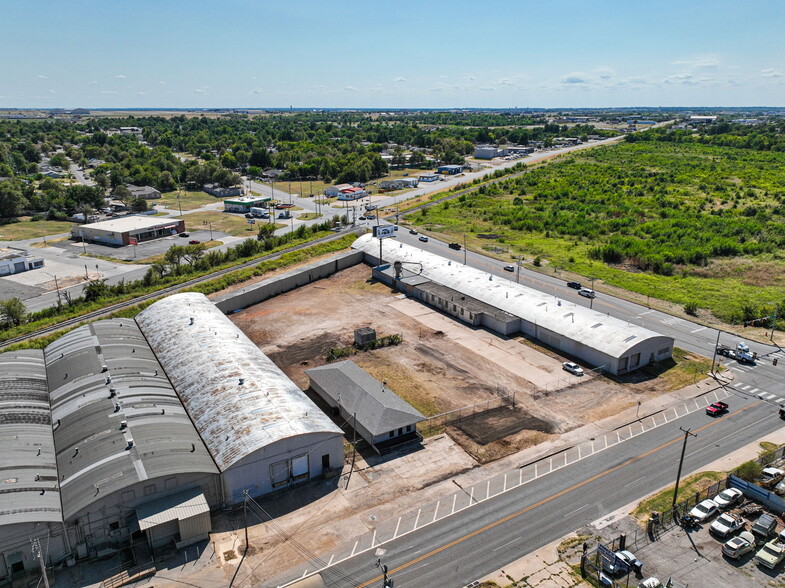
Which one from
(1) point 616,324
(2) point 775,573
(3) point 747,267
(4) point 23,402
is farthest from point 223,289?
(3) point 747,267

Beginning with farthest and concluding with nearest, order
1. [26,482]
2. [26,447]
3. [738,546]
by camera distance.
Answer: [26,447]
[26,482]
[738,546]

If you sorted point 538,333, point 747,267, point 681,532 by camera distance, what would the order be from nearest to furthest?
point 681,532 < point 538,333 < point 747,267

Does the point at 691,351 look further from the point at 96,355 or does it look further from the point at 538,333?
the point at 96,355

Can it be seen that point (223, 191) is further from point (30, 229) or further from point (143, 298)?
point (143, 298)

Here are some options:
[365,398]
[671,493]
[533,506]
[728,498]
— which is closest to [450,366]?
[365,398]

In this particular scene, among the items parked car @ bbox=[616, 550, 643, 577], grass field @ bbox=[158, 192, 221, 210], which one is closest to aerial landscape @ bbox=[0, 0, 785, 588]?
parked car @ bbox=[616, 550, 643, 577]
